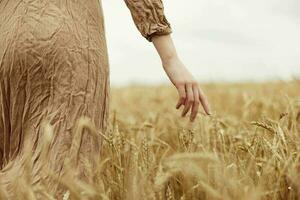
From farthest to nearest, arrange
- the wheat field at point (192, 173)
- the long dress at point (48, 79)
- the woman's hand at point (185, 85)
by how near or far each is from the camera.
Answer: the woman's hand at point (185, 85), the long dress at point (48, 79), the wheat field at point (192, 173)

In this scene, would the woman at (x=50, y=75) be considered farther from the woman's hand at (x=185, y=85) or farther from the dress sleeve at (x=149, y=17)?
the dress sleeve at (x=149, y=17)

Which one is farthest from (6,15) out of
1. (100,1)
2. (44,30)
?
Result: (100,1)

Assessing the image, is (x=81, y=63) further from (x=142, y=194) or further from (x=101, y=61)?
(x=142, y=194)

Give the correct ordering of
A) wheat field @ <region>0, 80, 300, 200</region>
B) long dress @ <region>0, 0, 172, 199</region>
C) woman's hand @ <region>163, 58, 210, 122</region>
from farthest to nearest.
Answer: woman's hand @ <region>163, 58, 210, 122</region>, long dress @ <region>0, 0, 172, 199</region>, wheat field @ <region>0, 80, 300, 200</region>

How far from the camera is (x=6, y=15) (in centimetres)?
161

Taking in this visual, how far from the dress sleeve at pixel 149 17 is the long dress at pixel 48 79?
0.13 metres

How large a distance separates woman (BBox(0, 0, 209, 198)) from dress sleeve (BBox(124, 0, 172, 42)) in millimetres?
114

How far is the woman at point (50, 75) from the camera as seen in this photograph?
5.11ft

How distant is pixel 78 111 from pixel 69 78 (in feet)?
0.26

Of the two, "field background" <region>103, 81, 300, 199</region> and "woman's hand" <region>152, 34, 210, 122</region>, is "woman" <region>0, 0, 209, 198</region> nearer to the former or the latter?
"woman's hand" <region>152, 34, 210, 122</region>

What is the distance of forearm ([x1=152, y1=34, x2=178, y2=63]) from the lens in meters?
1.68

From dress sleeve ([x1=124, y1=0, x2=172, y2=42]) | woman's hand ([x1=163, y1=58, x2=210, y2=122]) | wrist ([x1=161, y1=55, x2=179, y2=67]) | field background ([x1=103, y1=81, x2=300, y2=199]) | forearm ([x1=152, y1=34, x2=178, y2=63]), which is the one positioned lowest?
field background ([x1=103, y1=81, x2=300, y2=199])

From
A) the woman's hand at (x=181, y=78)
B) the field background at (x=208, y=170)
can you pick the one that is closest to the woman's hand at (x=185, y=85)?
the woman's hand at (x=181, y=78)

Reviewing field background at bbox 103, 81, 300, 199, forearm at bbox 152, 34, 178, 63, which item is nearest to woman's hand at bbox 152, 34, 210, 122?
forearm at bbox 152, 34, 178, 63
